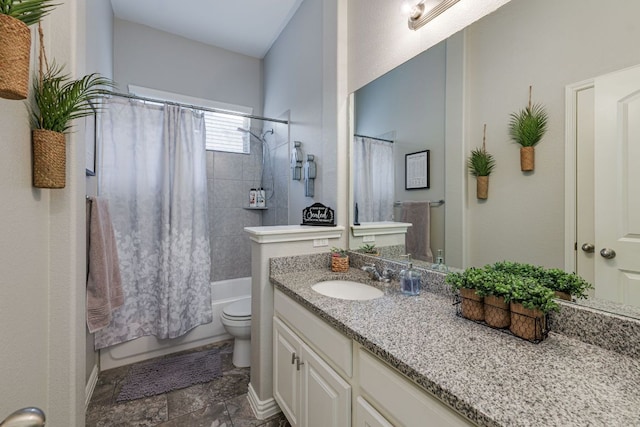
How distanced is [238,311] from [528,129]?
2108 mm

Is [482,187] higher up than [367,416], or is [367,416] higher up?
[482,187]

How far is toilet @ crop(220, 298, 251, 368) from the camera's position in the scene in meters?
2.07

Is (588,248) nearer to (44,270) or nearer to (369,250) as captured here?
(369,250)

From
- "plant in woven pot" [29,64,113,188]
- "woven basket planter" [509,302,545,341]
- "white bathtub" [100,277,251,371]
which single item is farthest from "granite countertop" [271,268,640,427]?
"white bathtub" [100,277,251,371]

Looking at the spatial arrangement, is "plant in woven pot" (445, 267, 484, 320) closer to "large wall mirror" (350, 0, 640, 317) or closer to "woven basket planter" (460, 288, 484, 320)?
"woven basket planter" (460, 288, 484, 320)

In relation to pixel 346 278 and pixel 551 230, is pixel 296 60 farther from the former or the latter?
pixel 551 230

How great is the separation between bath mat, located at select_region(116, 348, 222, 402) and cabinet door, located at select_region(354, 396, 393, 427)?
1462mm

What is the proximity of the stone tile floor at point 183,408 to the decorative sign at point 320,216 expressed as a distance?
119 centimetres

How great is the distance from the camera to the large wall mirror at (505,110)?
0.85 metres

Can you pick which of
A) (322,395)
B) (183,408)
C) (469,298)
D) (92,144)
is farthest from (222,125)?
(469,298)

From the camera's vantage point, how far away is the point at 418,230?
4.80 ft

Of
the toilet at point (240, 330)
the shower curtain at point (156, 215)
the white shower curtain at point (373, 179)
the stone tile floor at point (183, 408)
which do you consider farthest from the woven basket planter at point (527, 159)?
the shower curtain at point (156, 215)

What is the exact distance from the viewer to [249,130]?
3.14 metres

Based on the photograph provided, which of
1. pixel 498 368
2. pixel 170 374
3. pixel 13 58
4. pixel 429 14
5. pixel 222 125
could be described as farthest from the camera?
pixel 222 125
